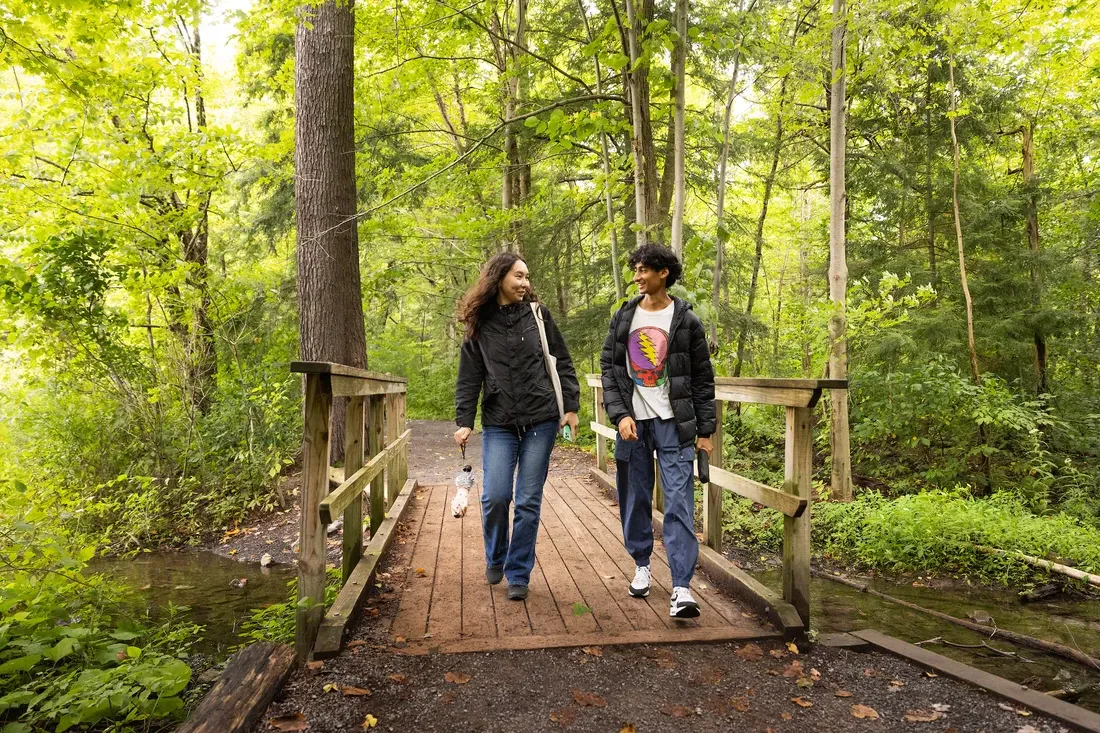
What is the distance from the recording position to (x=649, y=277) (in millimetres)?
3549

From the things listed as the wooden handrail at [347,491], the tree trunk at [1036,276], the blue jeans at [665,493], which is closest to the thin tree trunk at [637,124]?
the blue jeans at [665,493]

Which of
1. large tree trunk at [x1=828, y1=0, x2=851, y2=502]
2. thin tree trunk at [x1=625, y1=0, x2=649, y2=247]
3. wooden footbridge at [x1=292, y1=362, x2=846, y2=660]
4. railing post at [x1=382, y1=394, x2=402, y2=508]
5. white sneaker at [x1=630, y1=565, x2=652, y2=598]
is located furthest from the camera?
large tree trunk at [x1=828, y1=0, x2=851, y2=502]

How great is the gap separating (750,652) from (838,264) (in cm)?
587

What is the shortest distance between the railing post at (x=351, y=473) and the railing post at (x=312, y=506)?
621mm

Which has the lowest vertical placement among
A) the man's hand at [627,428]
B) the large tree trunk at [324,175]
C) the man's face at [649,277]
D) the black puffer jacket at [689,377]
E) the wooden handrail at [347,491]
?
the wooden handrail at [347,491]

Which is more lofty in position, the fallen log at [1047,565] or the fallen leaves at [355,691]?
the fallen leaves at [355,691]

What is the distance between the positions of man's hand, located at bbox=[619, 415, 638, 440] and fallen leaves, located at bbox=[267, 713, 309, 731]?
6.49 feet

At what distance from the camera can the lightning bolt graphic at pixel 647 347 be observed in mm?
3574

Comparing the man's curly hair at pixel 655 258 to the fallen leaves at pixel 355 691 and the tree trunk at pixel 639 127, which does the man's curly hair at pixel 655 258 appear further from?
the tree trunk at pixel 639 127

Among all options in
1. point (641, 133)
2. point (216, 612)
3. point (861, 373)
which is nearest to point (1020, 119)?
point (861, 373)

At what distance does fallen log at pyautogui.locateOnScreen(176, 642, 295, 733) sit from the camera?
2398 mm

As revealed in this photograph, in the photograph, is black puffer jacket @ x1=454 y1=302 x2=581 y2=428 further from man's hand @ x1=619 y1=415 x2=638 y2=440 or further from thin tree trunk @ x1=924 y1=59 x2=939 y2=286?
thin tree trunk @ x1=924 y1=59 x2=939 y2=286

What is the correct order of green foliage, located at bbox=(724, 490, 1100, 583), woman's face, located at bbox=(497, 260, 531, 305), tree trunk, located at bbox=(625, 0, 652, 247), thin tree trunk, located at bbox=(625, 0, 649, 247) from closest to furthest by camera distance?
1. woman's face, located at bbox=(497, 260, 531, 305)
2. green foliage, located at bbox=(724, 490, 1100, 583)
3. thin tree trunk, located at bbox=(625, 0, 649, 247)
4. tree trunk, located at bbox=(625, 0, 652, 247)

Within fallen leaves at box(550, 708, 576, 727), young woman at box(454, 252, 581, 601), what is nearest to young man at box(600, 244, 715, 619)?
young woman at box(454, 252, 581, 601)
